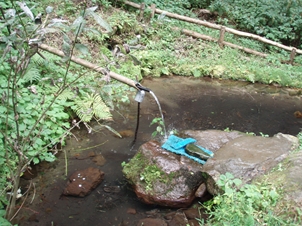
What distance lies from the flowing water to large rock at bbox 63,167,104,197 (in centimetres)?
7

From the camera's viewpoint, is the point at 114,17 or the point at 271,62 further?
the point at 271,62

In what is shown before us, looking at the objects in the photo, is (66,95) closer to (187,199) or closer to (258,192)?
(187,199)

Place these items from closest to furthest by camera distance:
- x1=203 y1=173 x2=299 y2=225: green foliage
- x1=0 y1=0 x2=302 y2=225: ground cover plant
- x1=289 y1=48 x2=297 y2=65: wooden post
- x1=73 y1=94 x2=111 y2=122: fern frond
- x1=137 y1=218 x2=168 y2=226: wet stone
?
x1=203 y1=173 x2=299 y2=225: green foliage → x1=137 y1=218 x2=168 y2=226: wet stone → x1=0 y1=0 x2=302 y2=225: ground cover plant → x1=73 y1=94 x2=111 y2=122: fern frond → x1=289 y1=48 x2=297 y2=65: wooden post

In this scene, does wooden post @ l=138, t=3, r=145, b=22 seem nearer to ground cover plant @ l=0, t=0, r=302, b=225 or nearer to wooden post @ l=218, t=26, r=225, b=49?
ground cover plant @ l=0, t=0, r=302, b=225

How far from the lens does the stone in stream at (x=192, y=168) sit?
3.63 meters

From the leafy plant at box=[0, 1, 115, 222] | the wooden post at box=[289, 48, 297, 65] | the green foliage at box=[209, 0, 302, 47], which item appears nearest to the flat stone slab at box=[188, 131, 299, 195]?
the leafy plant at box=[0, 1, 115, 222]

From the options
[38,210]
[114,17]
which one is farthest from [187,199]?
[114,17]

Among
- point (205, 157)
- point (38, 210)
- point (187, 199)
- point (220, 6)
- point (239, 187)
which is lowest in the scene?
point (38, 210)

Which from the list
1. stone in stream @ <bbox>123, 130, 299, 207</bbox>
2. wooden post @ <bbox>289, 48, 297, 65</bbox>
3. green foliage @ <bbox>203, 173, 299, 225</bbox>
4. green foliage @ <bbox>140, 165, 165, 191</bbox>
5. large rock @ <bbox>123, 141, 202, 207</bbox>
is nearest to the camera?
green foliage @ <bbox>203, 173, 299, 225</bbox>

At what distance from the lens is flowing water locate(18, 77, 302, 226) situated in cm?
365

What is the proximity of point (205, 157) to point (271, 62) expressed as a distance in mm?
7329

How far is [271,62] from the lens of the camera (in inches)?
400

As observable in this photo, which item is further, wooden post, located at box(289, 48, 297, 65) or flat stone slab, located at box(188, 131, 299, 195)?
wooden post, located at box(289, 48, 297, 65)

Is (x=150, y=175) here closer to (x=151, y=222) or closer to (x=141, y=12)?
(x=151, y=222)
